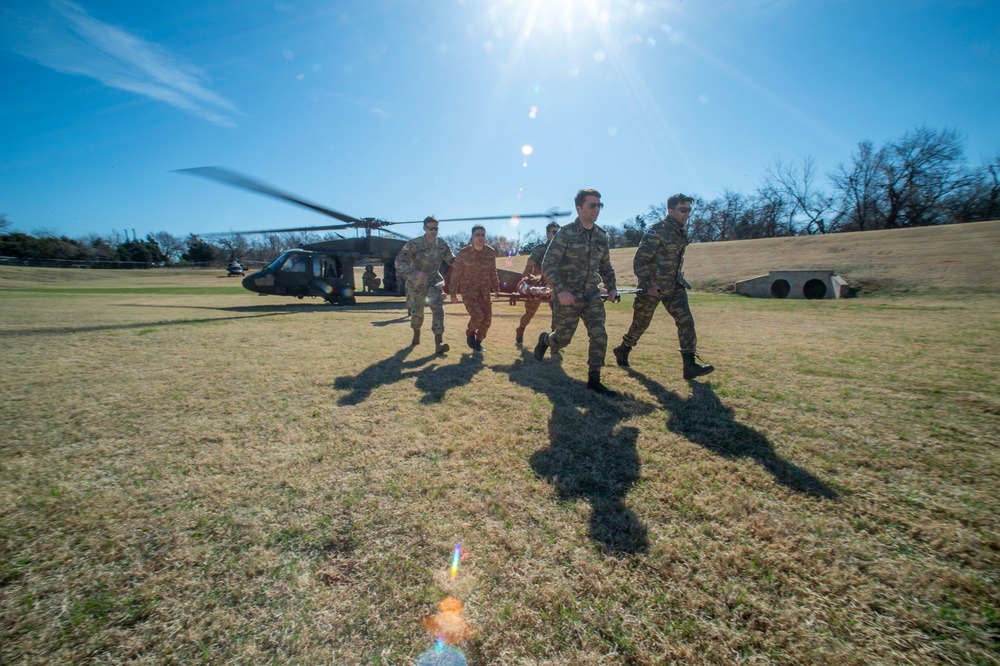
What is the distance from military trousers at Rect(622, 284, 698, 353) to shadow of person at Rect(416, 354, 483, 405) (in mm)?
2169

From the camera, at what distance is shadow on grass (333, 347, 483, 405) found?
412 centimetres

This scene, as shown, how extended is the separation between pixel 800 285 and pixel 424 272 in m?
15.8

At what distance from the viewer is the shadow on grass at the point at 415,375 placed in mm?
4117

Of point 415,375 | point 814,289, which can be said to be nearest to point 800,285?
point 814,289

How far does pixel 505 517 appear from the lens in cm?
211

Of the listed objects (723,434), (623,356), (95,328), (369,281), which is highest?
(369,281)

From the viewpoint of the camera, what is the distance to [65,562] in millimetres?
1738

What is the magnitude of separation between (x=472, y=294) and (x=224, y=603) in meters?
5.16

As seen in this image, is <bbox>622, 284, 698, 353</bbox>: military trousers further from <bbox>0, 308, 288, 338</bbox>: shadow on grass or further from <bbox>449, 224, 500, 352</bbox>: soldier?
<bbox>0, 308, 288, 338</bbox>: shadow on grass

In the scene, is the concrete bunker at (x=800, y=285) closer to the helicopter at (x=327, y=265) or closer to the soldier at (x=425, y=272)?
the helicopter at (x=327, y=265)

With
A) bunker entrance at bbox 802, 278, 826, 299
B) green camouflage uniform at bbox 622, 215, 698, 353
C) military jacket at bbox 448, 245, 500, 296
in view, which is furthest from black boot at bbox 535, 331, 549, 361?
bunker entrance at bbox 802, 278, 826, 299

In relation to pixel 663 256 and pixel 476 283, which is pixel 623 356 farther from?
pixel 476 283

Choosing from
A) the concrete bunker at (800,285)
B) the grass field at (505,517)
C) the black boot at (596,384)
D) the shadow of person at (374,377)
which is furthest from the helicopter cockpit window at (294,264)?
the concrete bunker at (800,285)

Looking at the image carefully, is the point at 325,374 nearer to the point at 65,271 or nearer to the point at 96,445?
the point at 96,445
